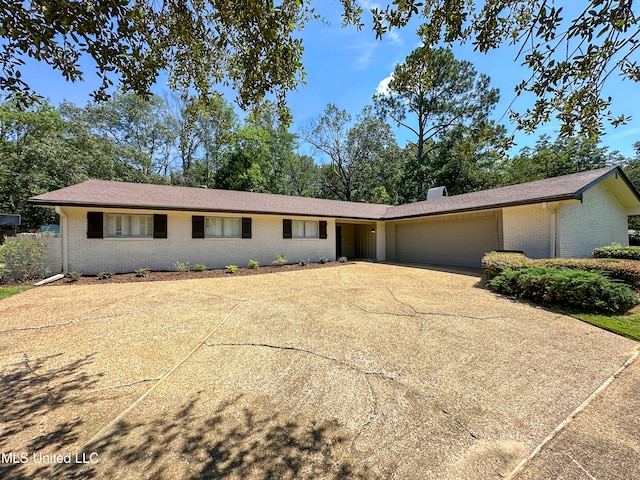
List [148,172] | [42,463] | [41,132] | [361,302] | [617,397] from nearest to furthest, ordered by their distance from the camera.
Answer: [42,463]
[617,397]
[361,302]
[41,132]
[148,172]

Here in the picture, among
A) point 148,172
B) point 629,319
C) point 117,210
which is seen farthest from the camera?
point 148,172

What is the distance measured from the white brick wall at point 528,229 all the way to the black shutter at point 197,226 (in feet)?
41.2

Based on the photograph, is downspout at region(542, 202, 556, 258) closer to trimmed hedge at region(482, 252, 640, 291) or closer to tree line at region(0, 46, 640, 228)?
trimmed hedge at region(482, 252, 640, 291)

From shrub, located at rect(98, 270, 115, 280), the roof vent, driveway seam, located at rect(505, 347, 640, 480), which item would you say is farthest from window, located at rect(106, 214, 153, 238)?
the roof vent

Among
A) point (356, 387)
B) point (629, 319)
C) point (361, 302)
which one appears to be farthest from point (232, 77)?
point (629, 319)

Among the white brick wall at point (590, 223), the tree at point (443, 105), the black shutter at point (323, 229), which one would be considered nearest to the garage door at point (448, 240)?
the white brick wall at point (590, 223)

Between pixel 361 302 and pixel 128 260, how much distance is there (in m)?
9.31

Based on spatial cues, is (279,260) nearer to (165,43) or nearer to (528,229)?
(165,43)

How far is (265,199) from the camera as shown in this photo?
15.0m

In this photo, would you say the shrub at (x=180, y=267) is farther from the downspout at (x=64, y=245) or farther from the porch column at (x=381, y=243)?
the porch column at (x=381, y=243)

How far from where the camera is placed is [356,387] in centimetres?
299

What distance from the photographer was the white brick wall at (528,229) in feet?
32.2

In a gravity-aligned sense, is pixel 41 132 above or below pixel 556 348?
above

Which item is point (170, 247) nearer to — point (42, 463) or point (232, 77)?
point (232, 77)
